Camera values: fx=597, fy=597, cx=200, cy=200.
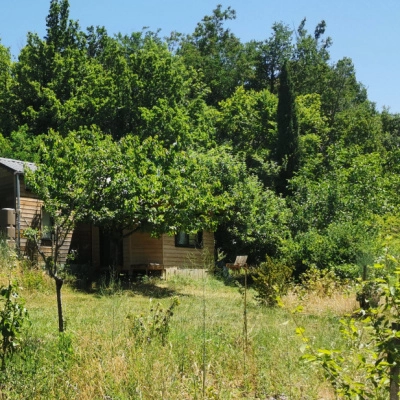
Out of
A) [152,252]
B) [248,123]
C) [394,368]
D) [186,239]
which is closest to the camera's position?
[394,368]

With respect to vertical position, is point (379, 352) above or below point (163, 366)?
above

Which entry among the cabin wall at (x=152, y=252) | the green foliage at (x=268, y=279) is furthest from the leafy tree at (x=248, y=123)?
the green foliage at (x=268, y=279)

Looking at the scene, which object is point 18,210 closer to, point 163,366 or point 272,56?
point 163,366

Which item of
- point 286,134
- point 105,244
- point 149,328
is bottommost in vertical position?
point 149,328

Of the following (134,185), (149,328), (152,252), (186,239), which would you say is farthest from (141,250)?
(149,328)

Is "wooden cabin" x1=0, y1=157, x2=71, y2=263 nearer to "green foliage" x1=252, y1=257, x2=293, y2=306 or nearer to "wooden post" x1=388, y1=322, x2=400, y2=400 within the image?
"green foliage" x1=252, y1=257, x2=293, y2=306

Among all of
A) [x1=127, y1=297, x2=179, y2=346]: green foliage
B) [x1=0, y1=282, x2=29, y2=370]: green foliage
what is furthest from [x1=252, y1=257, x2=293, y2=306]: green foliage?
[x1=0, y1=282, x2=29, y2=370]: green foliage

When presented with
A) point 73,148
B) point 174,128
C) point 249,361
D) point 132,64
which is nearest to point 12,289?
point 249,361

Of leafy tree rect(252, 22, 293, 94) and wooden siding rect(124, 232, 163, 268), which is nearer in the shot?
wooden siding rect(124, 232, 163, 268)

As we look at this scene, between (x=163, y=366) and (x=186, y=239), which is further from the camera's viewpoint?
(x=186, y=239)

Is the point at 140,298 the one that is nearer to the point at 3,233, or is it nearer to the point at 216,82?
the point at 3,233

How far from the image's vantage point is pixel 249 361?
6.95 m

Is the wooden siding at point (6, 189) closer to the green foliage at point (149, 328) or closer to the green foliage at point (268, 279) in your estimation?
the green foliage at point (268, 279)

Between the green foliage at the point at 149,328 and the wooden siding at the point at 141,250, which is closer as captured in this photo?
the green foliage at the point at 149,328
